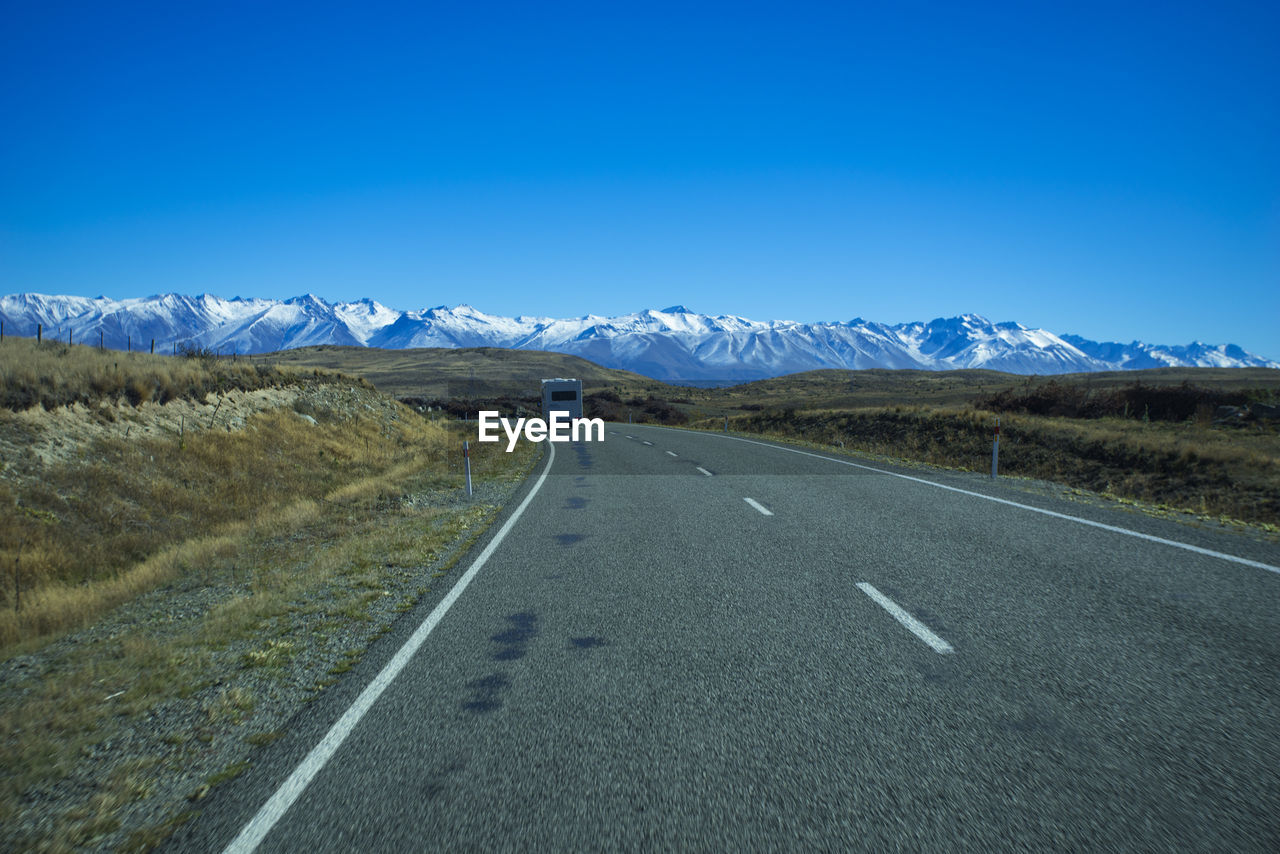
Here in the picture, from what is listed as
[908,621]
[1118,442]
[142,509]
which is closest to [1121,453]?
[1118,442]

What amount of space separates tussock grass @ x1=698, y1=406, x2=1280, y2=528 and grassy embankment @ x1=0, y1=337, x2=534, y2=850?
40.1ft

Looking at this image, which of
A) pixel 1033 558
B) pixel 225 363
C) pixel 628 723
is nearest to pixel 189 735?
pixel 628 723

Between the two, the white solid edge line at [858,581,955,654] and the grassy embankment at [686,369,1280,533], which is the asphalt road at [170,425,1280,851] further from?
the grassy embankment at [686,369,1280,533]

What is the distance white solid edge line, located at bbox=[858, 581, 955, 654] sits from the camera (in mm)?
5047

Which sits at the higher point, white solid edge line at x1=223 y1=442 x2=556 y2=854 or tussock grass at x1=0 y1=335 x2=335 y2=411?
tussock grass at x1=0 y1=335 x2=335 y2=411

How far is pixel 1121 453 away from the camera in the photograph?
1922 centimetres

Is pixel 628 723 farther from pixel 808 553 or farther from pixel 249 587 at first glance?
pixel 249 587

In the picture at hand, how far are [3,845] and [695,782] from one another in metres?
2.90

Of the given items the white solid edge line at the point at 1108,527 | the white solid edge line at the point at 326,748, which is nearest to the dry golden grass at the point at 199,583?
the white solid edge line at the point at 326,748

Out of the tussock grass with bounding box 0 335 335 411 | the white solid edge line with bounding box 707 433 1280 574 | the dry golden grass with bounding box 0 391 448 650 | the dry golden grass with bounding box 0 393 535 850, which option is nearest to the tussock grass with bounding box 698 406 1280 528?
the white solid edge line with bounding box 707 433 1280 574

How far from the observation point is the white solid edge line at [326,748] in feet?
10.1

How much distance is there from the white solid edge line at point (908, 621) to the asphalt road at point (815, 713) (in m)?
0.03

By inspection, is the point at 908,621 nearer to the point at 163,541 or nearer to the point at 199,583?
the point at 199,583

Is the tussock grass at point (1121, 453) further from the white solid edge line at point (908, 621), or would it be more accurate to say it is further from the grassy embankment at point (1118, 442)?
the white solid edge line at point (908, 621)
